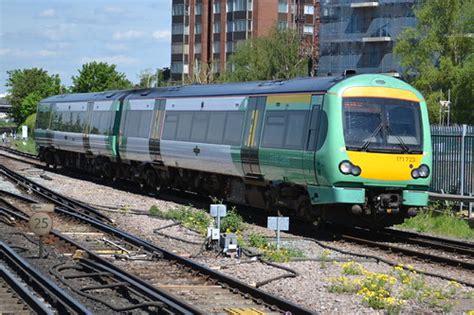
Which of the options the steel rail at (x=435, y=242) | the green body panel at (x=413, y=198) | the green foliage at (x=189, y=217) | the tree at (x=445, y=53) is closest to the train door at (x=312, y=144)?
the green body panel at (x=413, y=198)

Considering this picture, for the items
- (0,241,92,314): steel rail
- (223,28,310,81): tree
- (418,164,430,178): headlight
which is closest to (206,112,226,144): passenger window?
(418,164,430,178): headlight

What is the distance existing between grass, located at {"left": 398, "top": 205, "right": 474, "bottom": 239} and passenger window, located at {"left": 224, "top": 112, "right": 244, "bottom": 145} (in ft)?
14.1

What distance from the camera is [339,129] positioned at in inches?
677

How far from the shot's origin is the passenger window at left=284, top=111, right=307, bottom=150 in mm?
18281

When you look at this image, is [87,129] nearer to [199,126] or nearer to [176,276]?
[199,126]

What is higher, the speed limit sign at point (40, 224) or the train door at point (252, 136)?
the train door at point (252, 136)

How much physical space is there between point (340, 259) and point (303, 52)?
6498cm

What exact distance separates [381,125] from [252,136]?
12.2 feet

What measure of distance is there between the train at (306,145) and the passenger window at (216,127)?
36 millimetres

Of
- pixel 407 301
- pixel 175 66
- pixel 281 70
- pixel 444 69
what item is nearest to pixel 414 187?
pixel 407 301

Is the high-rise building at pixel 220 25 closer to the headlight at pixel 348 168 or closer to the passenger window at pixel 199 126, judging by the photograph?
the passenger window at pixel 199 126

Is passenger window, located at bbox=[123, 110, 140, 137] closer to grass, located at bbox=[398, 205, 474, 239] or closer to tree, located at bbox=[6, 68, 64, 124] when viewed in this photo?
grass, located at bbox=[398, 205, 474, 239]

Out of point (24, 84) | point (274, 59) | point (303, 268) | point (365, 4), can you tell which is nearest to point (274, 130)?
point (303, 268)

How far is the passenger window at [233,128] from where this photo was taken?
21.1 metres
